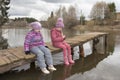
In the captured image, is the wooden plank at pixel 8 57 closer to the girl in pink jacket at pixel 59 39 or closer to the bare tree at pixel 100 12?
the girl in pink jacket at pixel 59 39

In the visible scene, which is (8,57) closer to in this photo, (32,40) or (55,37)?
(32,40)

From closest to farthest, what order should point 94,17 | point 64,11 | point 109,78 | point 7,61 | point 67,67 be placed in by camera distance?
point 7,61 < point 109,78 < point 67,67 < point 94,17 < point 64,11

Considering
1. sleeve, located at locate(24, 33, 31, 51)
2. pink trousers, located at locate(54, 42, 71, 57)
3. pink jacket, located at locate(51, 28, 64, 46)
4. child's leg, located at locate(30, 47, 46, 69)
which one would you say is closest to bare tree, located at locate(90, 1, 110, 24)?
pink trousers, located at locate(54, 42, 71, 57)

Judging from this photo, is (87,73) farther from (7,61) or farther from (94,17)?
(94,17)

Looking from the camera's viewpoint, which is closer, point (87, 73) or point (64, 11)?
point (87, 73)

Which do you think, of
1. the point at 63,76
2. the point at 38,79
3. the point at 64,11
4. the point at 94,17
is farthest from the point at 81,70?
the point at 64,11

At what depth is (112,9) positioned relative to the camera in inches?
3083

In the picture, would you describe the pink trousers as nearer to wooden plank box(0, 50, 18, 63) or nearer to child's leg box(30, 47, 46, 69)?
child's leg box(30, 47, 46, 69)

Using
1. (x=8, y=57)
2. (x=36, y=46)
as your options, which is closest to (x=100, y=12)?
(x=36, y=46)

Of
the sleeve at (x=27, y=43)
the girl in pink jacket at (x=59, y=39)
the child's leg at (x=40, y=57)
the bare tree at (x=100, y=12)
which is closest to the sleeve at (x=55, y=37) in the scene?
the girl in pink jacket at (x=59, y=39)

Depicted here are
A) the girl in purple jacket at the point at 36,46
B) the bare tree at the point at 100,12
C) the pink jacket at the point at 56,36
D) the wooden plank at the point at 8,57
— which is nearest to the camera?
the wooden plank at the point at 8,57

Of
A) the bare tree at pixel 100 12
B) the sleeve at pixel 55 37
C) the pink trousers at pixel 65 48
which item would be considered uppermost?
the sleeve at pixel 55 37

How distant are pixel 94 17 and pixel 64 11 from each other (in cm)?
1659

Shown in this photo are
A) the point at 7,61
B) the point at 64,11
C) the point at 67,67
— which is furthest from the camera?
the point at 64,11
